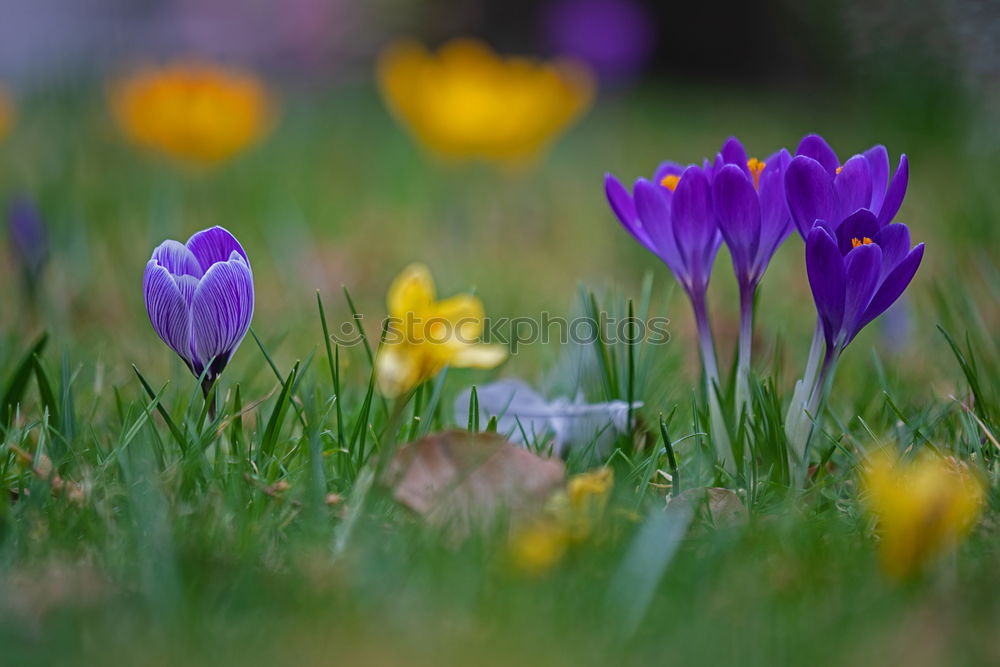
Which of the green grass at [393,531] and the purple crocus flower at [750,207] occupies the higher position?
the purple crocus flower at [750,207]

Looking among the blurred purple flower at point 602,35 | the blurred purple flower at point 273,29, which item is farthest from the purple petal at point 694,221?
the blurred purple flower at point 273,29

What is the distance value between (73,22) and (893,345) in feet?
29.6

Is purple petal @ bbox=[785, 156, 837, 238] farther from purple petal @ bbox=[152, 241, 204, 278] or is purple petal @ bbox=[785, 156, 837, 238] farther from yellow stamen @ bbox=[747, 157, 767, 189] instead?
purple petal @ bbox=[152, 241, 204, 278]

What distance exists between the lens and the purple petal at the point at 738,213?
997mm

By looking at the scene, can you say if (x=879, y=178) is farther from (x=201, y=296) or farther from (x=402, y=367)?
(x=201, y=296)

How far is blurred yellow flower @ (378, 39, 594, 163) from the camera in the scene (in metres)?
2.81

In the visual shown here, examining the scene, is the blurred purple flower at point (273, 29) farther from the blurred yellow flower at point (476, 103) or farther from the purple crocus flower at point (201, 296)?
the purple crocus flower at point (201, 296)

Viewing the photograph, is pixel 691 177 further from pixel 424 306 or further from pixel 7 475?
pixel 7 475

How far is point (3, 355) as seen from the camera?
1485mm

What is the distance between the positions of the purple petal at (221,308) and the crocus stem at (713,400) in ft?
1.64

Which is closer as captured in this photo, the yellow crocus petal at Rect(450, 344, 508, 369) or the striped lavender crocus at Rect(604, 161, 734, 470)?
the yellow crocus petal at Rect(450, 344, 508, 369)

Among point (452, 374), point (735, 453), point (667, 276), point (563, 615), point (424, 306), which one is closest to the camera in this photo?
point (563, 615)

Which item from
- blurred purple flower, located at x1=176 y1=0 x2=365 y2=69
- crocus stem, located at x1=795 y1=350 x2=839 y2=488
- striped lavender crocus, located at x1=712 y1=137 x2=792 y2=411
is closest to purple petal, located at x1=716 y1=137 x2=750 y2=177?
striped lavender crocus, located at x1=712 y1=137 x2=792 y2=411

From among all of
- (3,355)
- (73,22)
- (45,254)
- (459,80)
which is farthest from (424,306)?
(73,22)
